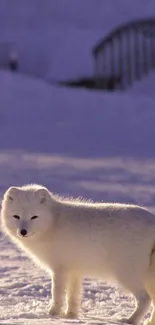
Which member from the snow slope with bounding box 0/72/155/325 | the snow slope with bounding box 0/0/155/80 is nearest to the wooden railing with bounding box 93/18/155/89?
the snow slope with bounding box 0/72/155/325

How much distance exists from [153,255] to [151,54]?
14.0m

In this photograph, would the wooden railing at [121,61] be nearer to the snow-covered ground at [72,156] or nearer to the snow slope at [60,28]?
the snow-covered ground at [72,156]

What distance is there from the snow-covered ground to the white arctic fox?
195 millimetres

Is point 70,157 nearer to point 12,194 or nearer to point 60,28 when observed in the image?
point 12,194

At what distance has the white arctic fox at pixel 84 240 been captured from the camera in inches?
161

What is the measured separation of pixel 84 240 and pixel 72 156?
618 centimetres

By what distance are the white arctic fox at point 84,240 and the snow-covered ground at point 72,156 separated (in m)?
0.20

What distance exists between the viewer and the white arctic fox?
4078mm

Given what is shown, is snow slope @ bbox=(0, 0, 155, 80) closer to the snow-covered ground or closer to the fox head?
the snow-covered ground

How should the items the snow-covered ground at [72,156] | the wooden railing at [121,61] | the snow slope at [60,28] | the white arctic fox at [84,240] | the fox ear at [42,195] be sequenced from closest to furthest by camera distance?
the white arctic fox at [84,240]
the fox ear at [42,195]
the snow-covered ground at [72,156]
the wooden railing at [121,61]
the snow slope at [60,28]

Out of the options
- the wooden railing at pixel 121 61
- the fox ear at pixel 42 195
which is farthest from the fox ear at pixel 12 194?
the wooden railing at pixel 121 61

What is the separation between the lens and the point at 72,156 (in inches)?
407

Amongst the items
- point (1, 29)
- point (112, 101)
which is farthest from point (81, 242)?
point (1, 29)

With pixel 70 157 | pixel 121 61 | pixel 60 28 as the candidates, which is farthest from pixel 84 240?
pixel 60 28
